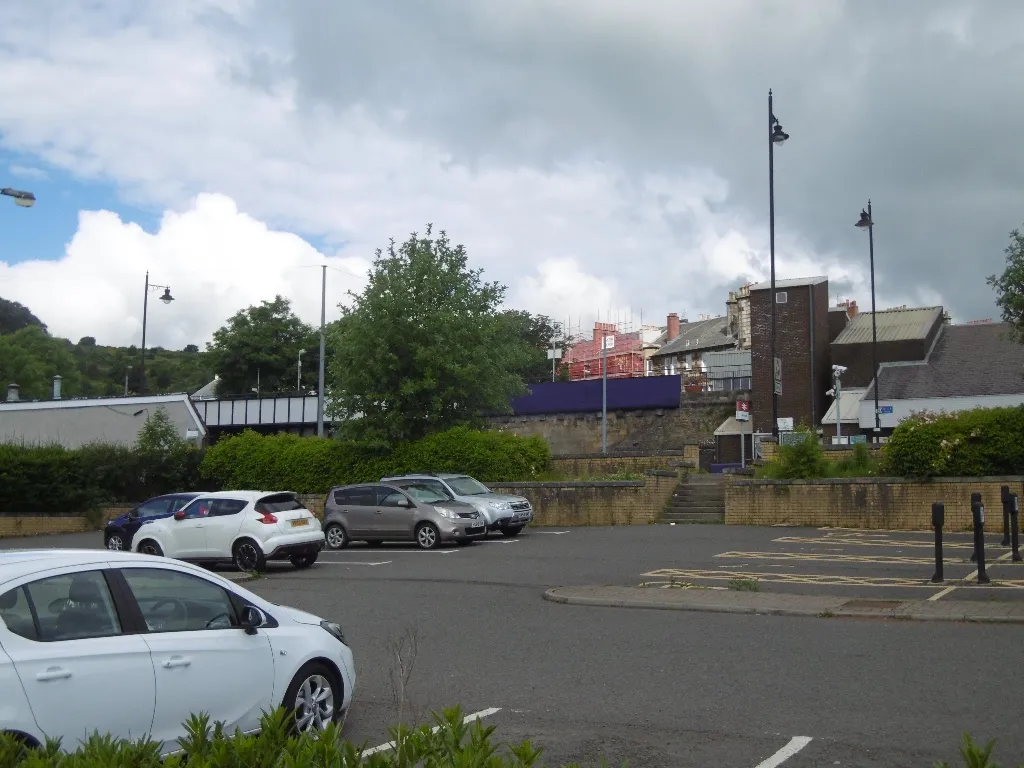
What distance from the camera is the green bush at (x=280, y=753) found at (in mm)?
4164

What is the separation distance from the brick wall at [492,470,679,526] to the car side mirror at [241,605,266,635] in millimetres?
23673

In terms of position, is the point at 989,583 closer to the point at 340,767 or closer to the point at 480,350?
the point at 340,767

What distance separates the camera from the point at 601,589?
1555 centimetres

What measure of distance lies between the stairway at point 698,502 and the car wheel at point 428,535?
8.49 meters

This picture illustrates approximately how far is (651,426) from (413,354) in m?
22.1

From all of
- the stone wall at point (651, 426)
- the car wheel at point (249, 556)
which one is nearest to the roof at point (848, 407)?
the stone wall at point (651, 426)

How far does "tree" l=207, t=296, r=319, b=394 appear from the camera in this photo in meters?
82.9

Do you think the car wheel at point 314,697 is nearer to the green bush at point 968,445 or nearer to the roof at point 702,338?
the green bush at point 968,445

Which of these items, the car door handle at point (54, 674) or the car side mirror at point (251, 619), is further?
the car side mirror at point (251, 619)

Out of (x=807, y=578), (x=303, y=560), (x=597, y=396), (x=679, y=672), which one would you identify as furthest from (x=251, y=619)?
(x=597, y=396)

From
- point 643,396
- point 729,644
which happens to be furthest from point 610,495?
point 643,396

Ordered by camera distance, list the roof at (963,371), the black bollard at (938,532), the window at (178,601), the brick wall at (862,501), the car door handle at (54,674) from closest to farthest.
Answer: the car door handle at (54,674) → the window at (178,601) → the black bollard at (938,532) → the brick wall at (862,501) → the roof at (963,371)

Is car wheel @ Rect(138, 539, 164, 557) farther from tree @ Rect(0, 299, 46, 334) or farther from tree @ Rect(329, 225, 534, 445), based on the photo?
tree @ Rect(0, 299, 46, 334)

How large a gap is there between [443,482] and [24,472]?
1834cm
